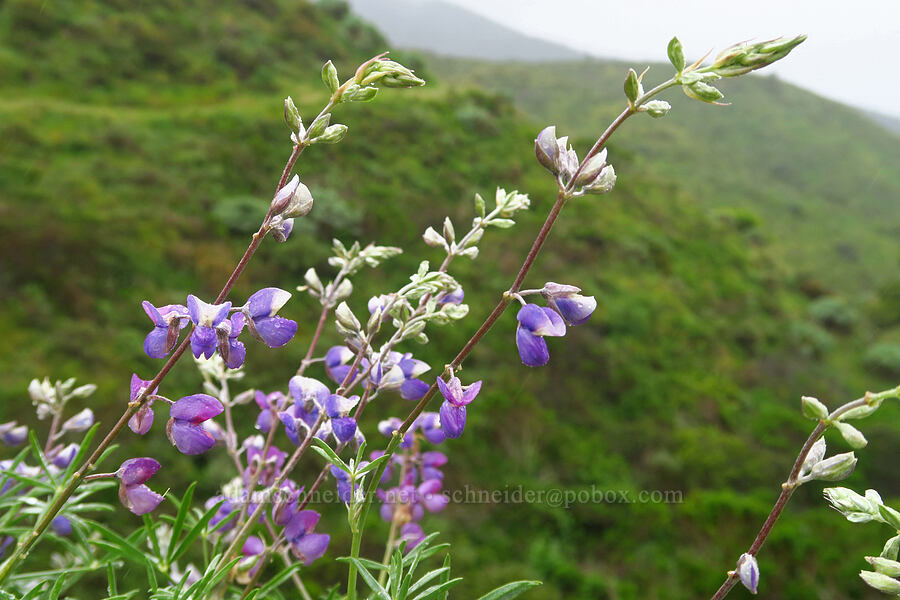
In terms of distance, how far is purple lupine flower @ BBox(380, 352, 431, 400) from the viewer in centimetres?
75

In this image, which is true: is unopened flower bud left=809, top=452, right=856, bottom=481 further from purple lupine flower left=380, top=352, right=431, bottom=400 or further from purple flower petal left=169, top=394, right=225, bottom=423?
purple flower petal left=169, top=394, right=225, bottom=423

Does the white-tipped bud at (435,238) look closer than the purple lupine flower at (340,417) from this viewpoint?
No

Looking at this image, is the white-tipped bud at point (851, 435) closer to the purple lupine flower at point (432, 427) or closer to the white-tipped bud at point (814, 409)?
the white-tipped bud at point (814, 409)

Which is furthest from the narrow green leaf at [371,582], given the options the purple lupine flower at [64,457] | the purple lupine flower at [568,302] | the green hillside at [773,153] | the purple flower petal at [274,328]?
the green hillside at [773,153]

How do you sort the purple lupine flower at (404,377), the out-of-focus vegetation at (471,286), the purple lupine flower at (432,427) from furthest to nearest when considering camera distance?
the out-of-focus vegetation at (471,286) < the purple lupine flower at (432,427) < the purple lupine flower at (404,377)

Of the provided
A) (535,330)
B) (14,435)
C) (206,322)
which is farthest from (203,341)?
(14,435)

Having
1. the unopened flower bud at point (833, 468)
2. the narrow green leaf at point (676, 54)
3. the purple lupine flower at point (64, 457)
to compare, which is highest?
the narrow green leaf at point (676, 54)

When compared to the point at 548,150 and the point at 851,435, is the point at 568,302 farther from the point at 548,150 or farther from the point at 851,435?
the point at 851,435

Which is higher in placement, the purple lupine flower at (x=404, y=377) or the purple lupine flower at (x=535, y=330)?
the purple lupine flower at (x=535, y=330)

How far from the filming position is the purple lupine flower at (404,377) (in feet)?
2.47

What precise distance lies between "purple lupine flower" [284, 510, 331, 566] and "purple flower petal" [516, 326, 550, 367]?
37 cm

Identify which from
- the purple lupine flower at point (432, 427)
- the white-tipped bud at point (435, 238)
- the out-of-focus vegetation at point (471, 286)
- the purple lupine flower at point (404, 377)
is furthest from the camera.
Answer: the out-of-focus vegetation at point (471, 286)

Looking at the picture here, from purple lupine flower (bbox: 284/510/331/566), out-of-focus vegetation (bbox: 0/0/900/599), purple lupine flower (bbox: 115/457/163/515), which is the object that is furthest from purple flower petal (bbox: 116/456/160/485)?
out-of-focus vegetation (bbox: 0/0/900/599)

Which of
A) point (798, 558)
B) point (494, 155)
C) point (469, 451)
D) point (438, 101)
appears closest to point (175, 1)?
point (438, 101)
